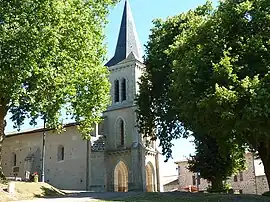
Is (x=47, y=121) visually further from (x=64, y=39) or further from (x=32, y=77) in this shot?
(x=64, y=39)

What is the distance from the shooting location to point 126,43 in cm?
4819

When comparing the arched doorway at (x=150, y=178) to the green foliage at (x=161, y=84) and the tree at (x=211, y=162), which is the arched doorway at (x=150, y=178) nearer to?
the green foliage at (x=161, y=84)

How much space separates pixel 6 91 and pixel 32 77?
155cm

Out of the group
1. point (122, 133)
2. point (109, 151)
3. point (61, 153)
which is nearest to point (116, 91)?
point (122, 133)

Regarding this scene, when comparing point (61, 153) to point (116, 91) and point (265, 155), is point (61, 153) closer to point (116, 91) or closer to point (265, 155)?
point (116, 91)

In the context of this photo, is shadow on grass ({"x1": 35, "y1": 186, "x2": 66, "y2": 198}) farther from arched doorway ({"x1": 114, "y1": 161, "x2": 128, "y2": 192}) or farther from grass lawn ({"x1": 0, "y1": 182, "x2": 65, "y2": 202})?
arched doorway ({"x1": 114, "y1": 161, "x2": 128, "y2": 192})

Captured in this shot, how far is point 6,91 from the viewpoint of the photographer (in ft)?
67.4

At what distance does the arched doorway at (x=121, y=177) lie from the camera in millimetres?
43438

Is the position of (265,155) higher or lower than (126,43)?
lower

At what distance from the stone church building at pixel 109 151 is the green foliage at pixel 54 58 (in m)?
15.9

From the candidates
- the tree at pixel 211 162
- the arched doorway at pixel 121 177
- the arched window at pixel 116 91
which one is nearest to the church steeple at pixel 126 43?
the arched window at pixel 116 91

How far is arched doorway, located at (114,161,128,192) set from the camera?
1710 inches

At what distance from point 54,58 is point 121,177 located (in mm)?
26325

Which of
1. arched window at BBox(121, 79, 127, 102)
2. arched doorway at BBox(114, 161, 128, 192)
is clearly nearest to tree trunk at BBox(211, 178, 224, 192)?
arched doorway at BBox(114, 161, 128, 192)
